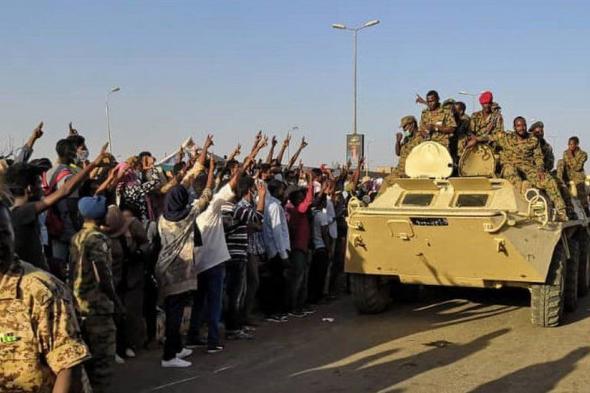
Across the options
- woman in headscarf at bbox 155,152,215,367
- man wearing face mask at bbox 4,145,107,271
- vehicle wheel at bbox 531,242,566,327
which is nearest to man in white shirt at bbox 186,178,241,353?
woman in headscarf at bbox 155,152,215,367

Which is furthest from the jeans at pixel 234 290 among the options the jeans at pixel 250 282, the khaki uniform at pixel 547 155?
the khaki uniform at pixel 547 155

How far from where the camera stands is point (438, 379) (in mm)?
→ 6172

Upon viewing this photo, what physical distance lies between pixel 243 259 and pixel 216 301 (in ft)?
2.43

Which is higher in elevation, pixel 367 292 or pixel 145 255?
pixel 145 255

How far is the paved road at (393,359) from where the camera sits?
599 cm

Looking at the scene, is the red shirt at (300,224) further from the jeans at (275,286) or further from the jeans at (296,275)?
the jeans at (275,286)

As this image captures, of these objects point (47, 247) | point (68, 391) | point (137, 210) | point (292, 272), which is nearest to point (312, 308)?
point (292, 272)

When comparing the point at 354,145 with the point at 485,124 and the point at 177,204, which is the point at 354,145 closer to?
the point at 485,124

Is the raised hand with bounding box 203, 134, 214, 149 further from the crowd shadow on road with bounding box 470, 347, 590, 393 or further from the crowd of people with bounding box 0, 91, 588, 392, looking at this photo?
the crowd shadow on road with bounding box 470, 347, 590, 393

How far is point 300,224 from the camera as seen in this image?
920 cm

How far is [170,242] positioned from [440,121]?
5052 millimetres

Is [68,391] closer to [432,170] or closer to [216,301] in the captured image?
[216,301]

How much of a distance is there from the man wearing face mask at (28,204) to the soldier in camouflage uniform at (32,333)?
175 cm

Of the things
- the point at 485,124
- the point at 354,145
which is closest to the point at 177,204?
the point at 485,124
